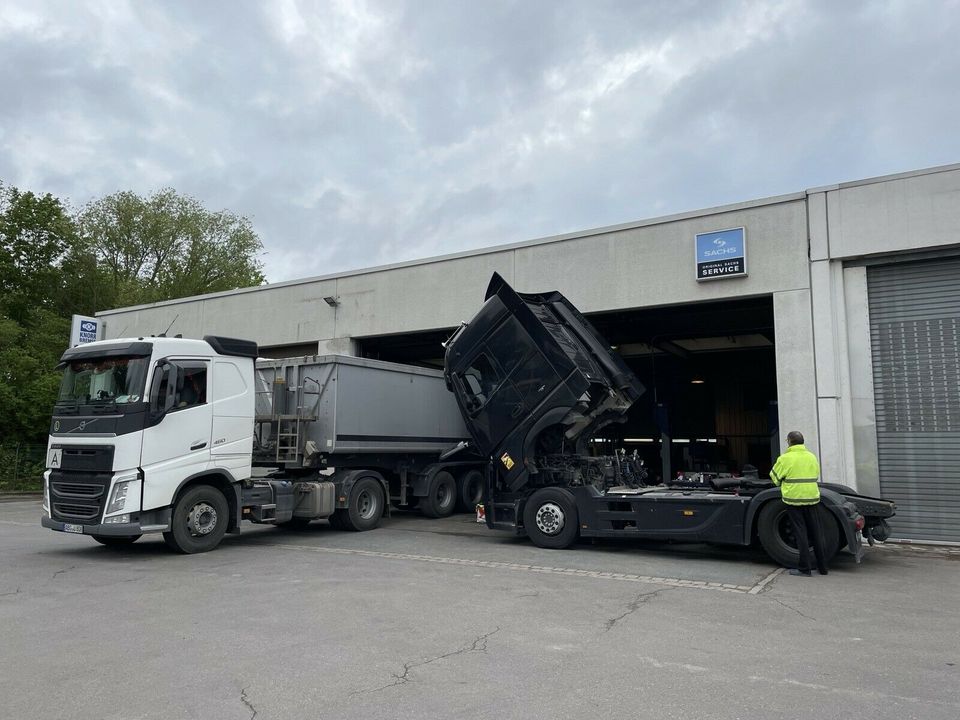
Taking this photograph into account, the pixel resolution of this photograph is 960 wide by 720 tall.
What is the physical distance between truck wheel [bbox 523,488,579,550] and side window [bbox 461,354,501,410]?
161cm

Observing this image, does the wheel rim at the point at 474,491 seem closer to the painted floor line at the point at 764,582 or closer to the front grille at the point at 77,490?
the painted floor line at the point at 764,582

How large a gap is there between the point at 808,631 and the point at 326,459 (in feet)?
26.6

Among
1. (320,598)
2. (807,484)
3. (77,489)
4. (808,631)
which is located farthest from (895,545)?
(77,489)

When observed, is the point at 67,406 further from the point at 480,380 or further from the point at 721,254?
the point at 721,254

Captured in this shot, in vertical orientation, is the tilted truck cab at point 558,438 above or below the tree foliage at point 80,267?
below

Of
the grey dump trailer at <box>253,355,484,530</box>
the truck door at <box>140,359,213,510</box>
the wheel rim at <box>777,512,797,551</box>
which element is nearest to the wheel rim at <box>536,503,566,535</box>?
the wheel rim at <box>777,512,797,551</box>

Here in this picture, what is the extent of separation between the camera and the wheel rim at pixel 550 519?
10266 mm

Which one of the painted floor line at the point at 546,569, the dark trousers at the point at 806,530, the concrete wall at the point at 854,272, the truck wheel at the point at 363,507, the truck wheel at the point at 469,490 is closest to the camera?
the painted floor line at the point at 546,569

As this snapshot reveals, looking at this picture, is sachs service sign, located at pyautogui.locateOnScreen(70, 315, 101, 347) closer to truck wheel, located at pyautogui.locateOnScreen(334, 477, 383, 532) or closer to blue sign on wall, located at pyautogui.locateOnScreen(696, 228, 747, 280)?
truck wheel, located at pyautogui.locateOnScreen(334, 477, 383, 532)

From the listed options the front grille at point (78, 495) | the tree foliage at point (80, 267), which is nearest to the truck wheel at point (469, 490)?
the front grille at point (78, 495)

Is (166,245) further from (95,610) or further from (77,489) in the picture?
(95,610)

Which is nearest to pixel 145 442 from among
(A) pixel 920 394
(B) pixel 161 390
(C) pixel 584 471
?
(B) pixel 161 390

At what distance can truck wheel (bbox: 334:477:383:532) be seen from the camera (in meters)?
12.1

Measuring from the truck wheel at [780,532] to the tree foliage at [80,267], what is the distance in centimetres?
2413
